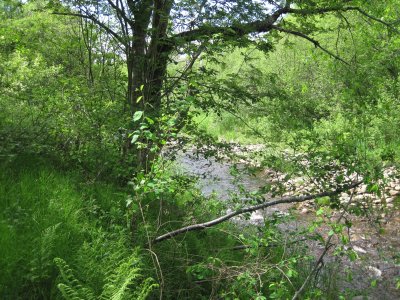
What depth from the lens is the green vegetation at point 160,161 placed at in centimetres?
287

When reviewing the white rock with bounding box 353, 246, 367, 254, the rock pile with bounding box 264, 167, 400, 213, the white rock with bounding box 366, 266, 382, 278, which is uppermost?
the rock pile with bounding box 264, 167, 400, 213

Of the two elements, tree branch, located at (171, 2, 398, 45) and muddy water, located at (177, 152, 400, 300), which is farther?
muddy water, located at (177, 152, 400, 300)

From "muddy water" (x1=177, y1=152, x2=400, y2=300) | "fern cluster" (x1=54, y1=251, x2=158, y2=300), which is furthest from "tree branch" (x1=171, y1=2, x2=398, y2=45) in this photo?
"fern cluster" (x1=54, y1=251, x2=158, y2=300)

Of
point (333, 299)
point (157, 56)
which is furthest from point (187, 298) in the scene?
point (157, 56)

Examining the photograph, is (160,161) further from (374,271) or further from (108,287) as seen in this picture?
(374,271)

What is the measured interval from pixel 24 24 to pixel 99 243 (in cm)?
546

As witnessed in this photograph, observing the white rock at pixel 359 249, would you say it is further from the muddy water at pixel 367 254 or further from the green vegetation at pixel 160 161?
the green vegetation at pixel 160 161

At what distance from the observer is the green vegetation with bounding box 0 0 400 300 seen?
287cm

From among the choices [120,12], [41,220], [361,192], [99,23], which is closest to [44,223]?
[41,220]

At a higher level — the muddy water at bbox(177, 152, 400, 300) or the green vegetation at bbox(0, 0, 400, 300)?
the green vegetation at bbox(0, 0, 400, 300)

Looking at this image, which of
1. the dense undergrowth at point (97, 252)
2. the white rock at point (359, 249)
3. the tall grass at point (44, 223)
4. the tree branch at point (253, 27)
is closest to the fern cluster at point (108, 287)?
the dense undergrowth at point (97, 252)

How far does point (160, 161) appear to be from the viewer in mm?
3191

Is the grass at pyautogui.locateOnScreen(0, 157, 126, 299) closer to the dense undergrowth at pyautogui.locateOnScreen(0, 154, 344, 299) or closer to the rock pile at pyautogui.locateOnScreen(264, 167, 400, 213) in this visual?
the dense undergrowth at pyautogui.locateOnScreen(0, 154, 344, 299)

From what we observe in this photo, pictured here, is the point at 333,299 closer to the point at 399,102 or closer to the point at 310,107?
A: the point at 310,107
